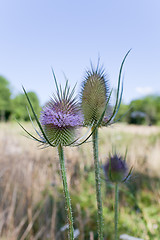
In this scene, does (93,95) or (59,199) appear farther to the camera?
(59,199)

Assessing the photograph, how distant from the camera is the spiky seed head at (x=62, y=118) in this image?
79 cm

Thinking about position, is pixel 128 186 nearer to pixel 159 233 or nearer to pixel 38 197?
pixel 159 233

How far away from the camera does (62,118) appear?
80 cm

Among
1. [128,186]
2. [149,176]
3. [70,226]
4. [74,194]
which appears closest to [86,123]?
[70,226]

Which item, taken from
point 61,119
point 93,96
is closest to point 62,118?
point 61,119

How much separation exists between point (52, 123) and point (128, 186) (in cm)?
311

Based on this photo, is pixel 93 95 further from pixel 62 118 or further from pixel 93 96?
pixel 62 118

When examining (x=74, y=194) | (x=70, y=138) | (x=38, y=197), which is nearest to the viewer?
(x=70, y=138)

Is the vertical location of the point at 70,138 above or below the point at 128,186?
above

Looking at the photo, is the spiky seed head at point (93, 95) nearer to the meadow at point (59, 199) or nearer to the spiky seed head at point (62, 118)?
the spiky seed head at point (62, 118)

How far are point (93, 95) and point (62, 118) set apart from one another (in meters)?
0.19

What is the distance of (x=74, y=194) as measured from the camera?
3150 mm

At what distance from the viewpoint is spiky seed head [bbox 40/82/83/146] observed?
0.79m

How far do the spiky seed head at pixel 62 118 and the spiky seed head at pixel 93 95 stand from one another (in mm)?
68
